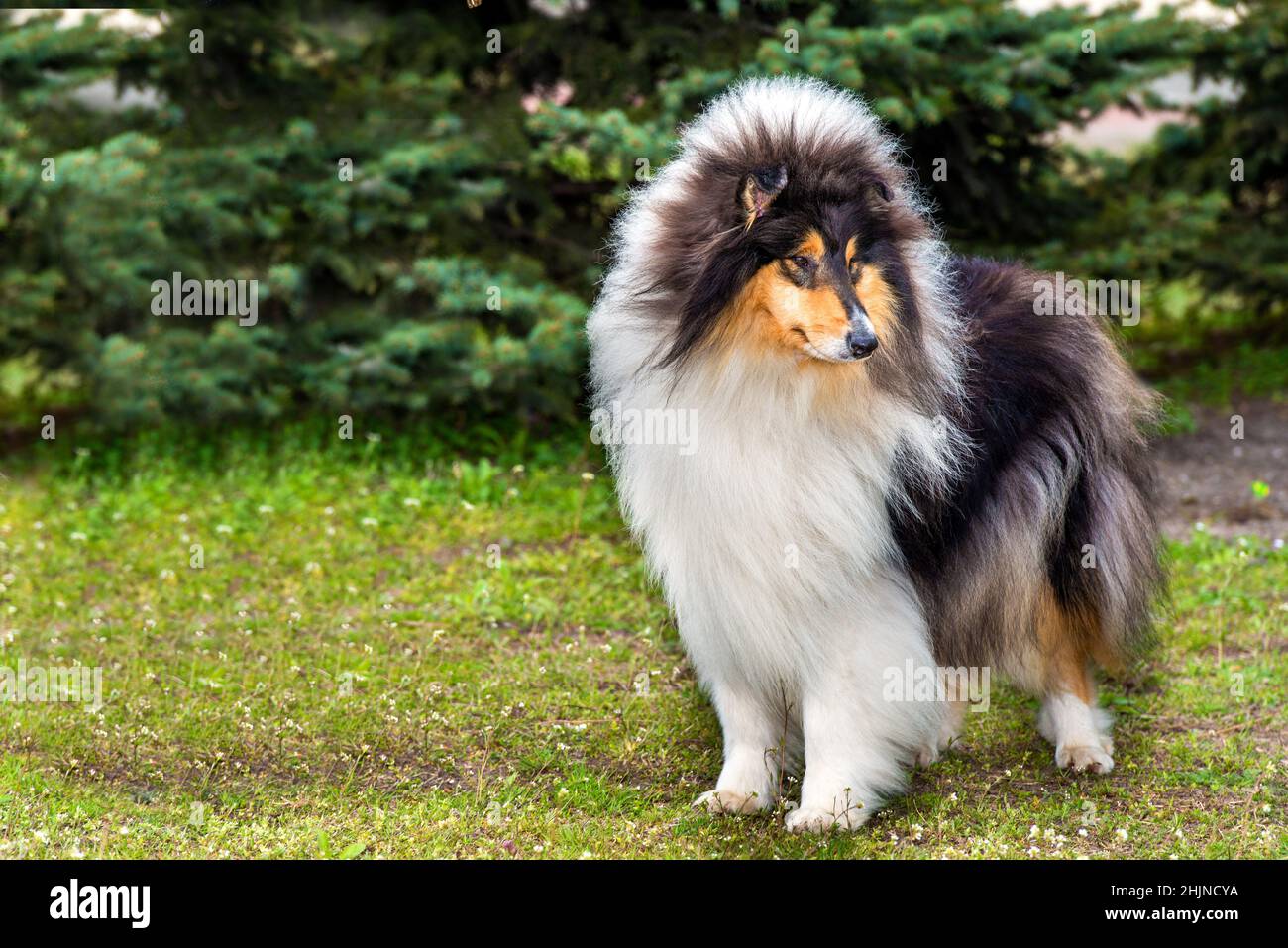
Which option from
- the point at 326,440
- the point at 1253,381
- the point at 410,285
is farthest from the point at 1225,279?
the point at 326,440

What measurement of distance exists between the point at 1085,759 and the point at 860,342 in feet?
6.06

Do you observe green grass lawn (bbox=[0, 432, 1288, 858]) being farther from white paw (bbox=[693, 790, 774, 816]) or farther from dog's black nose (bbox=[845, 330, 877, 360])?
dog's black nose (bbox=[845, 330, 877, 360])

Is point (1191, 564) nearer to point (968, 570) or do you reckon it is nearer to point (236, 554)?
point (968, 570)

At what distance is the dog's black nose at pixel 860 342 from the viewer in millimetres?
Result: 3527

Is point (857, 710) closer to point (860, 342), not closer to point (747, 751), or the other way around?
point (747, 751)

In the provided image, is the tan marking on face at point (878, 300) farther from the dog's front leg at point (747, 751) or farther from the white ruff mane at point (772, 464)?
the dog's front leg at point (747, 751)

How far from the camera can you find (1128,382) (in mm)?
4648

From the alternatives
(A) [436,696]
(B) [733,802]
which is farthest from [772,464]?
(A) [436,696]

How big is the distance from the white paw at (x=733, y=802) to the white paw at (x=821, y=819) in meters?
0.15

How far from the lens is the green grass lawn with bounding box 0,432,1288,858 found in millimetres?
4066

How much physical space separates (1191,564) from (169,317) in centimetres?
520

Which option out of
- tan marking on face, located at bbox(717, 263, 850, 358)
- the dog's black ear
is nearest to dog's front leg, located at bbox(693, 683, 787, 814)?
tan marking on face, located at bbox(717, 263, 850, 358)

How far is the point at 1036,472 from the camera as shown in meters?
4.31

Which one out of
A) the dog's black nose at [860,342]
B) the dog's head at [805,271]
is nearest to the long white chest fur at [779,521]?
the dog's head at [805,271]
